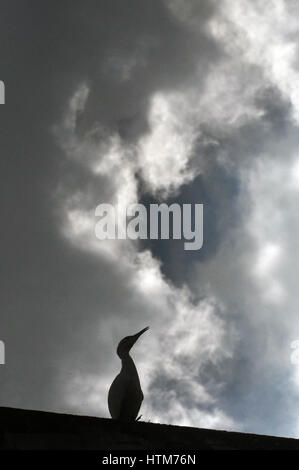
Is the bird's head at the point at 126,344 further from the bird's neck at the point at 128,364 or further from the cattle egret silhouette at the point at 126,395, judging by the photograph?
the cattle egret silhouette at the point at 126,395

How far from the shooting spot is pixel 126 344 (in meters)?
9.68

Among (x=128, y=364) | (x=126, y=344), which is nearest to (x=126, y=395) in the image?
(x=128, y=364)

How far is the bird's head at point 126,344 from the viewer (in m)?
9.48

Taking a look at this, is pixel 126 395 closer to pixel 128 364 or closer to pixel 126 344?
pixel 128 364

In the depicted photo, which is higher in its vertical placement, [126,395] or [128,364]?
[128,364]

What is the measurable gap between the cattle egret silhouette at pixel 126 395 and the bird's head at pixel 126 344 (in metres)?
0.43

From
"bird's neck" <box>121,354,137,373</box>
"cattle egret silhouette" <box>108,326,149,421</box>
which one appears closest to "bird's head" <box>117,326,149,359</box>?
"bird's neck" <box>121,354,137,373</box>

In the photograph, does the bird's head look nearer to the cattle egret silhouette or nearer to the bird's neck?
the bird's neck

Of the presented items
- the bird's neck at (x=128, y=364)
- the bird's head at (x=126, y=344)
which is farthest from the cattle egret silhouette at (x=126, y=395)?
the bird's head at (x=126, y=344)

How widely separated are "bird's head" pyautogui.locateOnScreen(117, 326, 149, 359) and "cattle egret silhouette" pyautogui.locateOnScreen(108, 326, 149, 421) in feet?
1.40

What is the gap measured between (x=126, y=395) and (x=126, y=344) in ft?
4.77

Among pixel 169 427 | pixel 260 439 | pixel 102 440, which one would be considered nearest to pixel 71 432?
pixel 102 440
